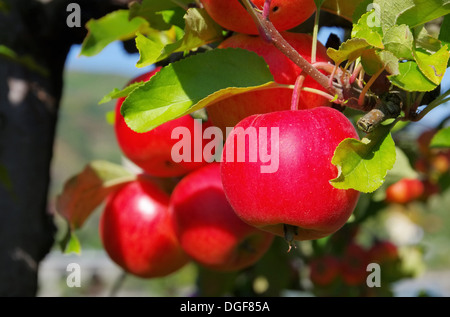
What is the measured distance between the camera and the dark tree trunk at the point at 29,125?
3.22ft

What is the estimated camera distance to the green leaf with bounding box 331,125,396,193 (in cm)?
49

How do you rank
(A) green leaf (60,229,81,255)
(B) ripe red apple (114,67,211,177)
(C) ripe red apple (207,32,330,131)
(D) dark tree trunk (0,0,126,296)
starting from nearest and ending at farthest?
(C) ripe red apple (207,32,330,131) < (B) ripe red apple (114,67,211,177) < (A) green leaf (60,229,81,255) < (D) dark tree trunk (0,0,126,296)

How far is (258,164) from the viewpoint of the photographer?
1.72 ft

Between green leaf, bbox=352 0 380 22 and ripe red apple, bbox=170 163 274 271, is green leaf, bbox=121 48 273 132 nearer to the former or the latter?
green leaf, bbox=352 0 380 22

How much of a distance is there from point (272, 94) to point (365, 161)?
5.3 inches

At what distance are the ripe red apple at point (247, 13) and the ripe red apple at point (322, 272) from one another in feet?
3.15

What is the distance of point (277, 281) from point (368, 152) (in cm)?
80

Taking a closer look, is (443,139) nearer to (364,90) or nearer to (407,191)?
(364,90)

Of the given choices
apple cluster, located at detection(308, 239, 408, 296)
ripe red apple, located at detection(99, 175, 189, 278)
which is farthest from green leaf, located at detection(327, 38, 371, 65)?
apple cluster, located at detection(308, 239, 408, 296)

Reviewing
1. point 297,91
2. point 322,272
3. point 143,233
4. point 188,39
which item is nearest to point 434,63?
point 297,91

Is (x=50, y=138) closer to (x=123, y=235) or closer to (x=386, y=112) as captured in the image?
(x=123, y=235)

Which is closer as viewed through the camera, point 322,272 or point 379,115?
point 379,115

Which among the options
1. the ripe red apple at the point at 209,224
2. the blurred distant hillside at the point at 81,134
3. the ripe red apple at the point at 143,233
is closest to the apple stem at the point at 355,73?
the ripe red apple at the point at 209,224

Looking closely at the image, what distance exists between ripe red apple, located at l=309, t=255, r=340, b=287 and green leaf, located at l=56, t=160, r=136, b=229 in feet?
2.20
